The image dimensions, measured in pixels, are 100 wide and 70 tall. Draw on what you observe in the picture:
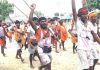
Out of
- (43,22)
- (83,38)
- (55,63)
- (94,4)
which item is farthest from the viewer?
(94,4)

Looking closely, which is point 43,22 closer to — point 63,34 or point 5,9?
point 63,34

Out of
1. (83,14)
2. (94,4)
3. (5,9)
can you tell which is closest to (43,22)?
(83,14)

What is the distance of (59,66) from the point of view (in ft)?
41.2

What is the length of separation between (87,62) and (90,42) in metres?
0.46

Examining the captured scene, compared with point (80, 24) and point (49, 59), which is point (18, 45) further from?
point (80, 24)

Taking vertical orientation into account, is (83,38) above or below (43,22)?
below

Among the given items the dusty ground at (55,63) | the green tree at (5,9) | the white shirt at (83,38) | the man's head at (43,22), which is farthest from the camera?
the green tree at (5,9)

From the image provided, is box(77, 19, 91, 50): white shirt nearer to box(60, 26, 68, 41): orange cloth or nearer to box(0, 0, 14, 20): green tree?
box(60, 26, 68, 41): orange cloth

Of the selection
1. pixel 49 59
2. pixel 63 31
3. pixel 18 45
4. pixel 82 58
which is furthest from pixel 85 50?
pixel 63 31

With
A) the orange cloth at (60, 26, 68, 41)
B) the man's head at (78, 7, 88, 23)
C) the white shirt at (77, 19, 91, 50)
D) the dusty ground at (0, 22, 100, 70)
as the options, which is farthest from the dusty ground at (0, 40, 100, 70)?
the man's head at (78, 7, 88, 23)

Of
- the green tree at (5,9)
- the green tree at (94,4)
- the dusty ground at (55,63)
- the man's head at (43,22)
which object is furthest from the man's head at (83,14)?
the green tree at (5,9)

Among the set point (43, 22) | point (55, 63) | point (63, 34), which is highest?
point (43, 22)

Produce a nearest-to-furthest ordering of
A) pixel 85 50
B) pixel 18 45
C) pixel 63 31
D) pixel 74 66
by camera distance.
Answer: pixel 85 50 < pixel 74 66 < pixel 18 45 < pixel 63 31

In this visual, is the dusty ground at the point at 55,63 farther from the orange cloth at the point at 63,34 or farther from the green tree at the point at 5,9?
the green tree at the point at 5,9
